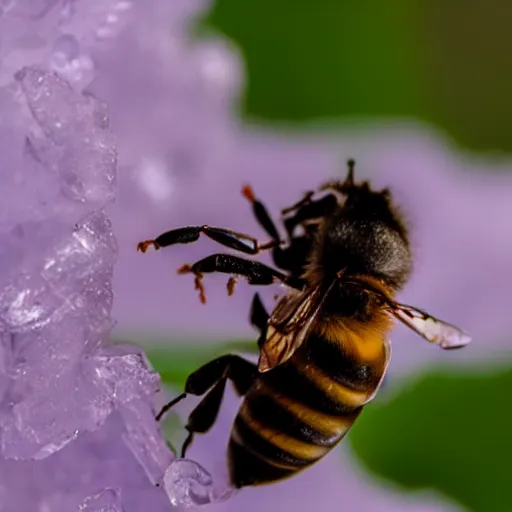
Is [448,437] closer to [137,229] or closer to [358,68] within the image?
[137,229]

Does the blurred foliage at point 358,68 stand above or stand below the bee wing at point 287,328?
below

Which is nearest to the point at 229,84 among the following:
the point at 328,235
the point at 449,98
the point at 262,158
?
the point at 262,158

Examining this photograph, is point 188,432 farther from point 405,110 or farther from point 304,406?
point 405,110

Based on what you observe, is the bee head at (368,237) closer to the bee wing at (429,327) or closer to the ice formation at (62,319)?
the bee wing at (429,327)

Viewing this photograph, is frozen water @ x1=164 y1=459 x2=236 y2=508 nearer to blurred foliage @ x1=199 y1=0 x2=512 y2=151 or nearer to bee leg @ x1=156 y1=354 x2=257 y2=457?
bee leg @ x1=156 y1=354 x2=257 y2=457

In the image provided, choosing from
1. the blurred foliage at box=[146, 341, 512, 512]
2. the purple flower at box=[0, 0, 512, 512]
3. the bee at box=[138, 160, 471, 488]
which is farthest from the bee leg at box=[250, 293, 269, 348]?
the blurred foliage at box=[146, 341, 512, 512]

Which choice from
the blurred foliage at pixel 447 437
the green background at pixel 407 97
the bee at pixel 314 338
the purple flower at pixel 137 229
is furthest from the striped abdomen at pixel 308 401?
the blurred foliage at pixel 447 437

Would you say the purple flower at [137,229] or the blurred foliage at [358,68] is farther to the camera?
the blurred foliage at [358,68]
